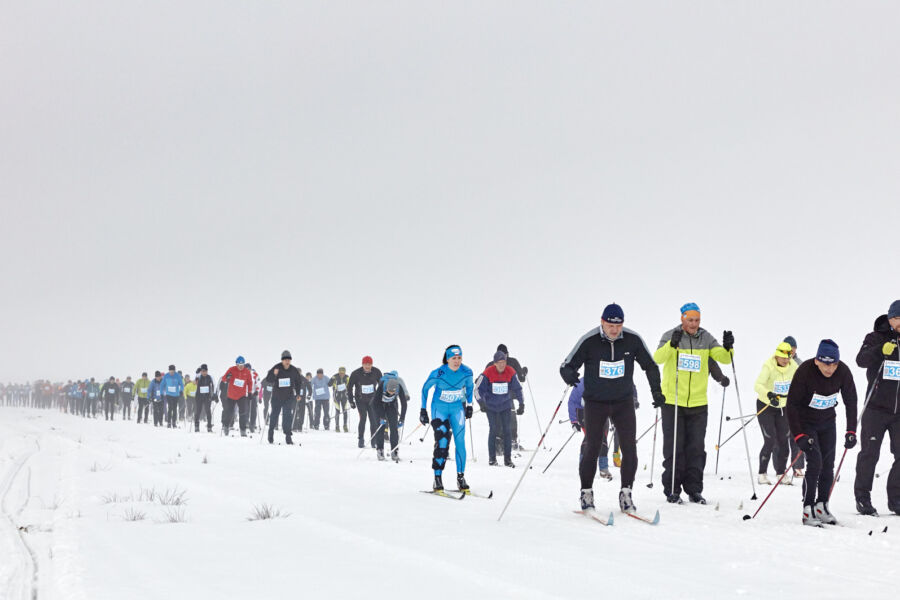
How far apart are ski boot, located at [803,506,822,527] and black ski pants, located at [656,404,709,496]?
149cm

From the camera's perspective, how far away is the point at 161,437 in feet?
64.3

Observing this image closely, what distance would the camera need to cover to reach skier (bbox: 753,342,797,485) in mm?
11359

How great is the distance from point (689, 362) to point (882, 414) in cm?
211

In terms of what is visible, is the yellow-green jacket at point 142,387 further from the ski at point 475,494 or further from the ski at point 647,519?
the ski at point 647,519

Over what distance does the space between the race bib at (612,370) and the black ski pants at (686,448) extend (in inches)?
46.2

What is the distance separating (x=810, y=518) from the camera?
726 centimetres

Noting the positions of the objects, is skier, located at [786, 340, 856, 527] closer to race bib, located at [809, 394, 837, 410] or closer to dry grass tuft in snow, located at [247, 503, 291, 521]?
race bib, located at [809, 394, 837, 410]

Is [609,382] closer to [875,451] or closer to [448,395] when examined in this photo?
[448,395]

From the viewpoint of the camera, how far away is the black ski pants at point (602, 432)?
7.71 m

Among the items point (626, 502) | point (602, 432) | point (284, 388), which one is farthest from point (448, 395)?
point (284, 388)

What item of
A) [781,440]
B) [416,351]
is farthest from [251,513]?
[416,351]

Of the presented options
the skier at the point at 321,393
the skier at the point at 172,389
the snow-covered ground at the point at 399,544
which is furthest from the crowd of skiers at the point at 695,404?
the skier at the point at 172,389

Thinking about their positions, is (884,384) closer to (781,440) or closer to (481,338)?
(781,440)

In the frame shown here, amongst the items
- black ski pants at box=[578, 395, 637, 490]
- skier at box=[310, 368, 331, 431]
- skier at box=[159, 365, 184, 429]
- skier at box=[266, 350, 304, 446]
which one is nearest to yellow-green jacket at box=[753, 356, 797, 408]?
black ski pants at box=[578, 395, 637, 490]
